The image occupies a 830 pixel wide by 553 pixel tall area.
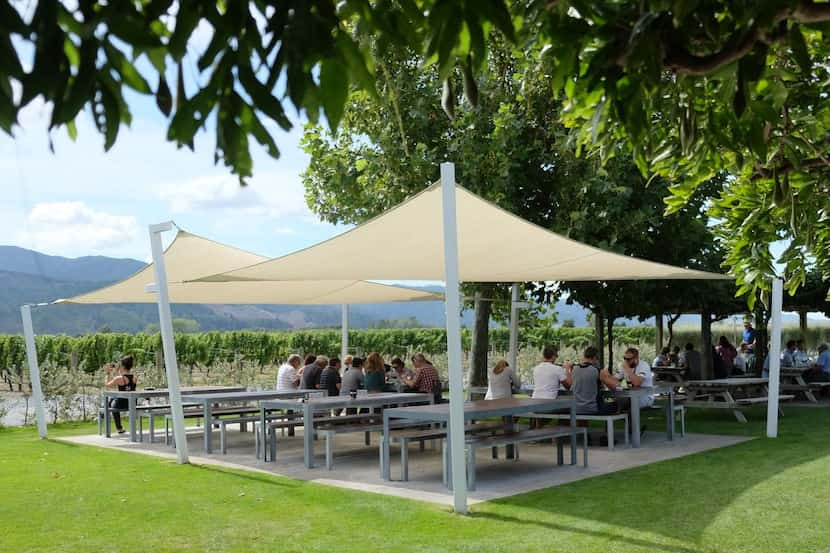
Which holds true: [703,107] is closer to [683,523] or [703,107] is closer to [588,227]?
[683,523]

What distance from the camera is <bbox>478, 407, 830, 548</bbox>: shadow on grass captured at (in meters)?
6.33

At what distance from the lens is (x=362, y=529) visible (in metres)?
6.16

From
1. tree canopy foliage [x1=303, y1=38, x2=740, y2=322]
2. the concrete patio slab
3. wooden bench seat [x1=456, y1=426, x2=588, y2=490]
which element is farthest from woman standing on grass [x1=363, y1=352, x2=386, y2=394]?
wooden bench seat [x1=456, y1=426, x2=588, y2=490]

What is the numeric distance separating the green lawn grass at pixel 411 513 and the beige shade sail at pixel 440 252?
6.31 ft

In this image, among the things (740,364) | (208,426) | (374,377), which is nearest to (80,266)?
(740,364)

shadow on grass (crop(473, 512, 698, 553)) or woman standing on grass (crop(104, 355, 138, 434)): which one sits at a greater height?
woman standing on grass (crop(104, 355, 138, 434))

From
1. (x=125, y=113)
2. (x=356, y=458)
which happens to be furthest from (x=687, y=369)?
(x=125, y=113)

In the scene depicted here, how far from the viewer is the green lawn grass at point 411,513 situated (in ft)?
19.0

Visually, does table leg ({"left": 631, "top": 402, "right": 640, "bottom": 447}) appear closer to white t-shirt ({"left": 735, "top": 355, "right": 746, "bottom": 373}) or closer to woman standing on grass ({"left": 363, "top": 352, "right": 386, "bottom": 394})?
woman standing on grass ({"left": 363, "top": 352, "right": 386, "bottom": 394})

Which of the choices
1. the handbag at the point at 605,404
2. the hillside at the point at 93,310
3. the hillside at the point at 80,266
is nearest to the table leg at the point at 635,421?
the handbag at the point at 605,404

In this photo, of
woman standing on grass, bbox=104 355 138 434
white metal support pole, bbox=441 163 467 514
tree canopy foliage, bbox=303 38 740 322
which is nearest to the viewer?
white metal support pole, bbox=441 163 467 514

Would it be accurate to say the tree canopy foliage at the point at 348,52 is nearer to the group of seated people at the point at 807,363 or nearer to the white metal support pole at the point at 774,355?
the white metal support pole at the point at 774,355

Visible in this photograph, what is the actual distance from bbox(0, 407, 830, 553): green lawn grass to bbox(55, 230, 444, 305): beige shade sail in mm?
3091

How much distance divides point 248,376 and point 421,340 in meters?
14.4
